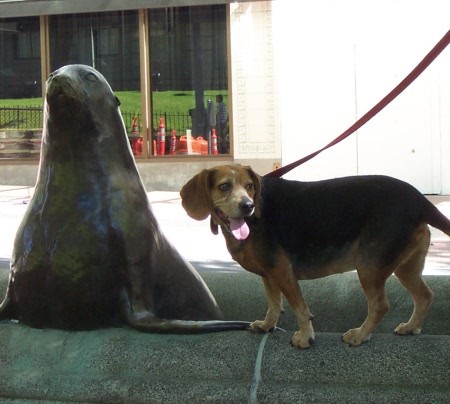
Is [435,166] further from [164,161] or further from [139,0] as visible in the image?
[139,0]

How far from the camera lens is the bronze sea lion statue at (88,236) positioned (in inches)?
144

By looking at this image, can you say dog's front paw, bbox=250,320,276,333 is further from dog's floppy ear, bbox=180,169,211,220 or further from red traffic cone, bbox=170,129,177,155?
red traffic cone, bbox=170,129,177,155

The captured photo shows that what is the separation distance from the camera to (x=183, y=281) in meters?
3.99

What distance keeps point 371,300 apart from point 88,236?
50.3 inches

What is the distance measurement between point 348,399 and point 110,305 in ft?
3.89

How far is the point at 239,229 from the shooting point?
3205 millimetres

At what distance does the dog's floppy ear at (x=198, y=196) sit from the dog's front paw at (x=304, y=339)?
615 millimetres

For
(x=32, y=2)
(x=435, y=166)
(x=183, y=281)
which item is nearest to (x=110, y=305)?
(x=183, y=281)

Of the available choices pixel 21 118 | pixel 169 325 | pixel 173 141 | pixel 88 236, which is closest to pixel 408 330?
pixel 169 325

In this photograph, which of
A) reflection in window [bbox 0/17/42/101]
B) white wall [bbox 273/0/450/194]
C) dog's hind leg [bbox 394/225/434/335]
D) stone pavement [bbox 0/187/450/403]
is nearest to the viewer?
stone pavement [bbox 0/187/450/403]

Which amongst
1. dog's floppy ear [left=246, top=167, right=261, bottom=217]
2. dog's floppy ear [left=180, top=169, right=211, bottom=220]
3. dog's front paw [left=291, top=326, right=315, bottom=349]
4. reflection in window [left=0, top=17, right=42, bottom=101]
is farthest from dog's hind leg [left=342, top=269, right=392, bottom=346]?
reflection in window [left=0, top=17, right=42, bottom=101]

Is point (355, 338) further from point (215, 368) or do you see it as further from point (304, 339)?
point (215, 368)

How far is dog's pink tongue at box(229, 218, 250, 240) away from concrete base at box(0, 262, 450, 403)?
19.6 inches

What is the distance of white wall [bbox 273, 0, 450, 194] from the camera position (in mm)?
15594
